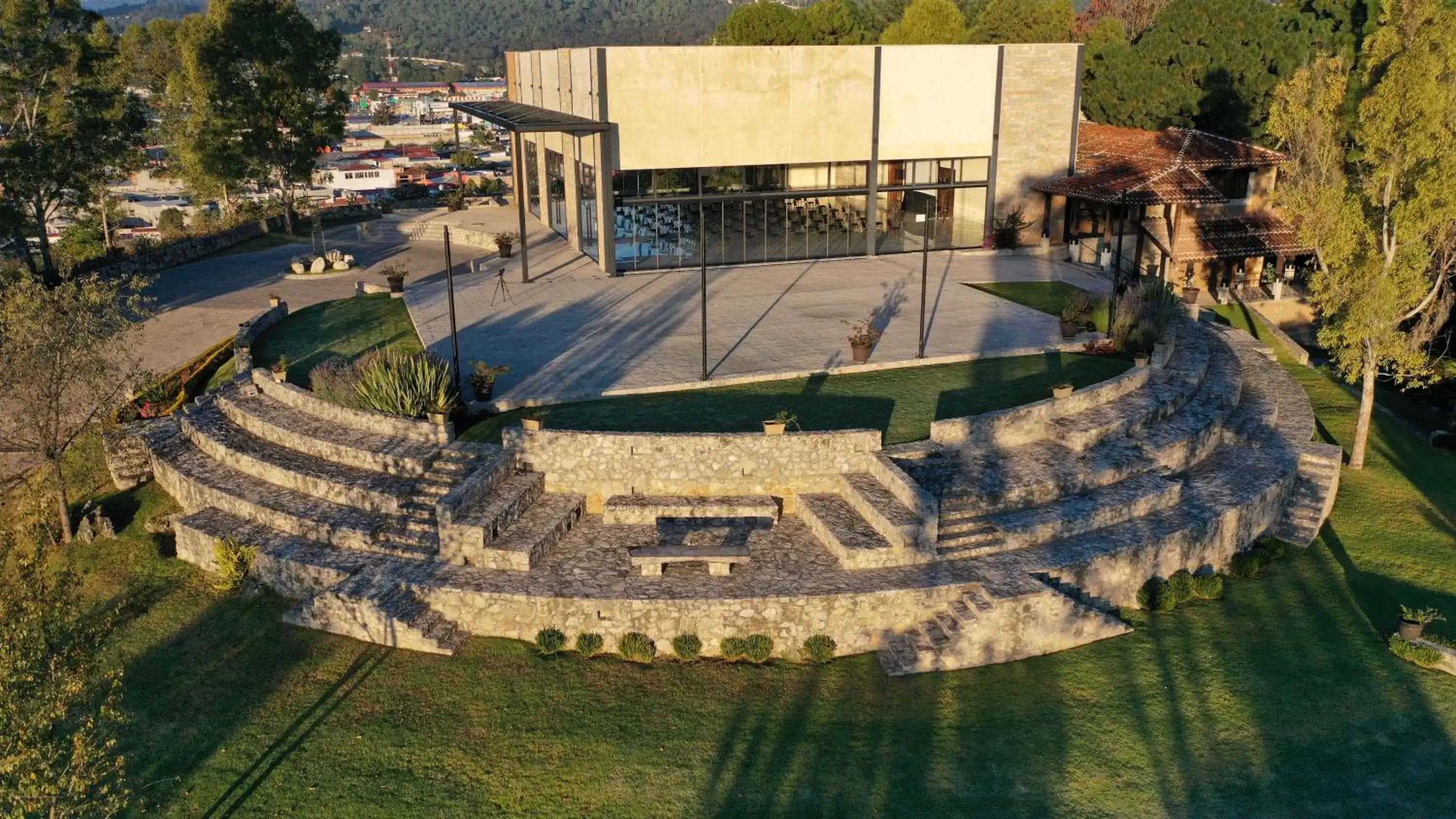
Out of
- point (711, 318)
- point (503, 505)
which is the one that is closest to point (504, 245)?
point (711, 318)

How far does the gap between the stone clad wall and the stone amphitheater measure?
0.15 ft

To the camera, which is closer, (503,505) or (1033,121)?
(503,505)

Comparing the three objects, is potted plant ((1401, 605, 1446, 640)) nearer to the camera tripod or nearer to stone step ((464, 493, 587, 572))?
stone step ((464, 493, 587, 572))

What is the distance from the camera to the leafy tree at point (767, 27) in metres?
67.0

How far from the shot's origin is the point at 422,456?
21.8m

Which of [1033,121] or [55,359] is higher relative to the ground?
[1033,121]

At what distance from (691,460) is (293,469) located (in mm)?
8873

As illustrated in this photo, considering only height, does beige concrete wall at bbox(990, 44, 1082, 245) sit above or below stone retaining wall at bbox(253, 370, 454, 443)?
above

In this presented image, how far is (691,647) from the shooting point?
18.1 m

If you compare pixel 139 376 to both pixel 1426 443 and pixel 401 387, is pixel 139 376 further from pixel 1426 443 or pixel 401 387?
pixel 1426 443

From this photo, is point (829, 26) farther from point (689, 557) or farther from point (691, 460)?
point (689, 557)

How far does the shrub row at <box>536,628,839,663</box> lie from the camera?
17984mm

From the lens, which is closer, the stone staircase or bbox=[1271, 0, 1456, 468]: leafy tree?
the stone staircase

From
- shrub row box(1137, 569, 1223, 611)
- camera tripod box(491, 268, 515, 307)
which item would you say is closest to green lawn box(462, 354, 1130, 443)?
shrub row box(1137, 569, 1223, 611)
